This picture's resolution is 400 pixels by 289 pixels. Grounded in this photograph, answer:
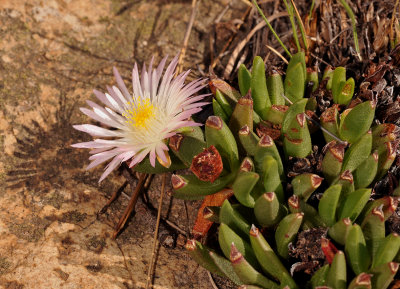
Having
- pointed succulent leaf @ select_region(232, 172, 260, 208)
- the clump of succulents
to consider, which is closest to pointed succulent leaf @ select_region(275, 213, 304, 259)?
the clump of succulents

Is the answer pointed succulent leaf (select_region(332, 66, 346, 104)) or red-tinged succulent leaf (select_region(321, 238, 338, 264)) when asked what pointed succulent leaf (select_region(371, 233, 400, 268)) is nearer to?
red-tinged succulent leaf (select_region(321, 238, 338, 264))

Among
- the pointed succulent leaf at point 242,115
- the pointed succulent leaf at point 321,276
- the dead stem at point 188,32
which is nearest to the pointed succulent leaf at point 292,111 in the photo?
the pointed succulent leaf at point 242,115

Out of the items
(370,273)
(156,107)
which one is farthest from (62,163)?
(370,273)

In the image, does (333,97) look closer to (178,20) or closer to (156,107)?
(156,107)

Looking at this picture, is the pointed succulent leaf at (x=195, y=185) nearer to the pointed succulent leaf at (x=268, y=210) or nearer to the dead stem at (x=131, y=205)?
the pointed succulent leaf at (x=268, y=210)

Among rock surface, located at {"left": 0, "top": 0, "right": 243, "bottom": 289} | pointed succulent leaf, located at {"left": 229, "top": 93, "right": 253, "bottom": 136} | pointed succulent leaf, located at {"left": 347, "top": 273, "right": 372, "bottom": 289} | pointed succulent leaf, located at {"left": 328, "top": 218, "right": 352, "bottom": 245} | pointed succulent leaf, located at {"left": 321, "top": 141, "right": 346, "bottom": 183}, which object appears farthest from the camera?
rock surface, located at {"left": 0, "top": 0, "right": 243, "bottom": 289}

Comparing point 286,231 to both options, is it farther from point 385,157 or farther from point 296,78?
point 296,78
